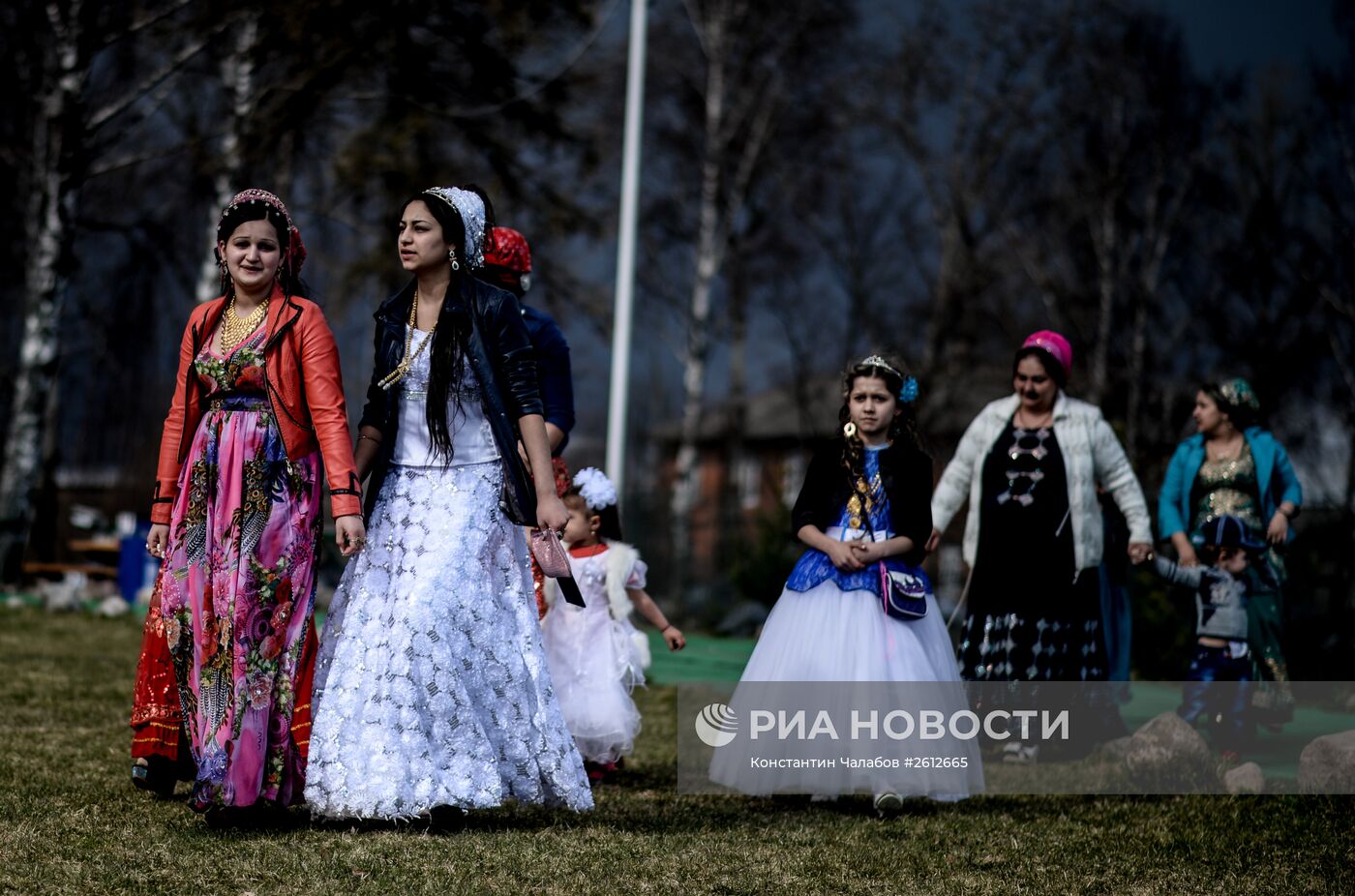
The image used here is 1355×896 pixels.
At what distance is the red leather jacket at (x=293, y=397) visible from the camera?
15.8ft

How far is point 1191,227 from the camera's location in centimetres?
2453

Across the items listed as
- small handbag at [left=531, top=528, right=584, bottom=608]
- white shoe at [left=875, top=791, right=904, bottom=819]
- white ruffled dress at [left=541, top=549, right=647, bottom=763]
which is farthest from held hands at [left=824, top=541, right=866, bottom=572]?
small handbag at [left=531, top=528, right=584, bottom=608]

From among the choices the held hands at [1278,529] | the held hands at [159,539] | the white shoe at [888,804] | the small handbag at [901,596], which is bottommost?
the white shoe at [888,804]

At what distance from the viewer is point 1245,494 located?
7.73 metres

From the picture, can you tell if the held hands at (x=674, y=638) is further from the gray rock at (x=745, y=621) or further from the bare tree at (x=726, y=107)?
the bare tree at (x=726, y=107)

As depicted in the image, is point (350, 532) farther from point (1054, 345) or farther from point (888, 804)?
point (1054, 345)

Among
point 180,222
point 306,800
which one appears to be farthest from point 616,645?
point 180,222

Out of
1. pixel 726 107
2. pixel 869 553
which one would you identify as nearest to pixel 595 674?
pixel 869 553

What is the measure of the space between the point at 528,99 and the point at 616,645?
11.5 m

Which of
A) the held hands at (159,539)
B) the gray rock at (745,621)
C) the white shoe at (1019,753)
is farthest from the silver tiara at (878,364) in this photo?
the gray rock at (745,621)

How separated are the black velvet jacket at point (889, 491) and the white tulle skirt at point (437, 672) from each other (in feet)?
4.76

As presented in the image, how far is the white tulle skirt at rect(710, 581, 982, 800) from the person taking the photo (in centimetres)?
558

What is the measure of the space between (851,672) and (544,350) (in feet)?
5.87

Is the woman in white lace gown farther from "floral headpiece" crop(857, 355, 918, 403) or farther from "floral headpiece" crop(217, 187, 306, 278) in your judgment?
Result: "floral headpiece" crop(857, 355, 918, 403)
